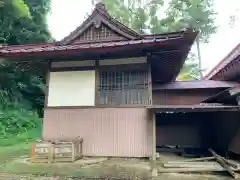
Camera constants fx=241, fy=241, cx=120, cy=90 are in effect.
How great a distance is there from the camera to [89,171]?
560cm

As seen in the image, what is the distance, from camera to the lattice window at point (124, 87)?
748 cm

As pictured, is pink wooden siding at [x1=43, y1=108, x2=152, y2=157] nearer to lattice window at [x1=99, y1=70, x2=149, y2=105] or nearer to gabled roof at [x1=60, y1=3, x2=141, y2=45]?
lattice window at [x1=99, y1=70, x2=149, y2=105]

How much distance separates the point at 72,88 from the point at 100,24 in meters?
2.35

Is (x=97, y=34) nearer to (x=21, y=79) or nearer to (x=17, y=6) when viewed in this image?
(x=17, y=6)

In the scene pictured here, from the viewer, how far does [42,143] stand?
6699mm

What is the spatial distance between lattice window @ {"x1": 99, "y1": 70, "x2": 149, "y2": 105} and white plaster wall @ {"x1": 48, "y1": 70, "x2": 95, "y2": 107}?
1.25 ft

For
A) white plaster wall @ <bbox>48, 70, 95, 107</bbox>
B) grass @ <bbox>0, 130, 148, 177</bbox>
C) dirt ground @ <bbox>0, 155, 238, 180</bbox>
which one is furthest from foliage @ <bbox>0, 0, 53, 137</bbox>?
dirt ground @ <bbox>0, 155, 238, 180</bbox>

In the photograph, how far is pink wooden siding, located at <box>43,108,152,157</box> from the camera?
23.5 feet

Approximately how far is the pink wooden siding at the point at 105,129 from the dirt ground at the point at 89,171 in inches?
19.2

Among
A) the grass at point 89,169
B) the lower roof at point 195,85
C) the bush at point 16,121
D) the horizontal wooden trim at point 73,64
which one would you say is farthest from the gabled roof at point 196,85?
the bush at point 16,121

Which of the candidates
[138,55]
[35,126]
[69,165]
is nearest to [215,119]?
[138,55]

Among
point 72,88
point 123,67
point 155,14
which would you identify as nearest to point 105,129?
point 72,88

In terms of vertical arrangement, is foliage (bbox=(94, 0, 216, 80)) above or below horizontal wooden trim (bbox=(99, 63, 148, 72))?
above

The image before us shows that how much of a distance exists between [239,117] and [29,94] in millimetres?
13768
